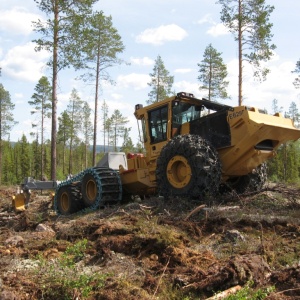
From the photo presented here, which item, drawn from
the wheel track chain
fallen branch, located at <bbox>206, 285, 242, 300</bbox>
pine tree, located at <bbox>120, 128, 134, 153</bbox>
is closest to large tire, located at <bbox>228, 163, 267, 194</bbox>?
the wheel track chain

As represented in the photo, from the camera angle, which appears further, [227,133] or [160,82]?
[160,82]

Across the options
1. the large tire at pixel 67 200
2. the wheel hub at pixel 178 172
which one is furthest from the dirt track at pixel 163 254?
the large tire at pixel 67 200

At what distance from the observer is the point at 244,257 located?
5.24 metres

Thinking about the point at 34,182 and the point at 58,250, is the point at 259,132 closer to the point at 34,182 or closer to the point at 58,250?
the point at 58,250

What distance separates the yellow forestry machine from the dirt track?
75 cm

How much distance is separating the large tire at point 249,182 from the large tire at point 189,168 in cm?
214

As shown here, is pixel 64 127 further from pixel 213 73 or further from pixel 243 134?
pixel 243 134

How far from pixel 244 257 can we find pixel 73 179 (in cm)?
837

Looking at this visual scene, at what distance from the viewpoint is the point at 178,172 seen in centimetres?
982

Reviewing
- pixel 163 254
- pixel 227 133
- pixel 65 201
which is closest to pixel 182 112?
pixel 227 133

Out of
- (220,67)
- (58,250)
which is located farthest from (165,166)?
(220,67)

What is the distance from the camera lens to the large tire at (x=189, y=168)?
9062 millimetres

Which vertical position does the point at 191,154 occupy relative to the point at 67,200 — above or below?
above

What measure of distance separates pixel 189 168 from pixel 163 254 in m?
3.64
